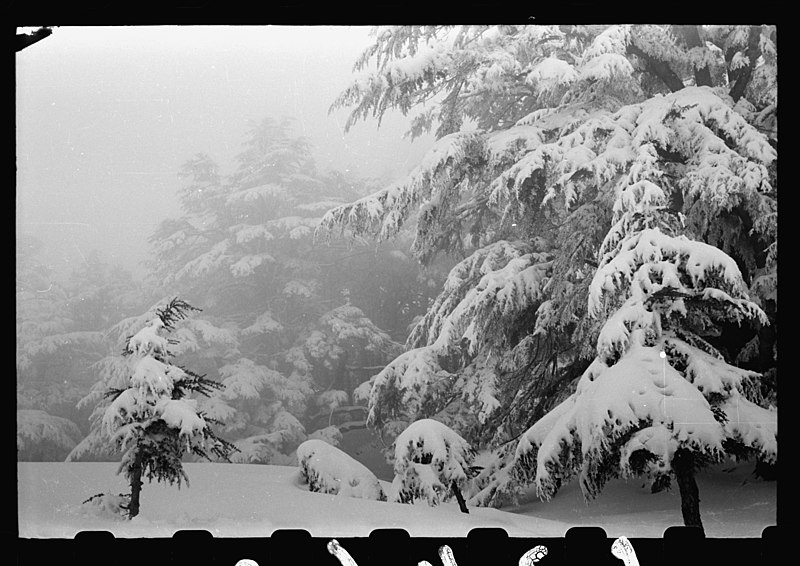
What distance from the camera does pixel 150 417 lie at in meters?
4.26

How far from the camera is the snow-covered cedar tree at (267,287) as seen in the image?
169 inches

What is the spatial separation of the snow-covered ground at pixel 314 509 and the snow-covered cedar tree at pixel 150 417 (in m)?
0.08

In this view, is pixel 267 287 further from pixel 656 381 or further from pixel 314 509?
pixel 656 381

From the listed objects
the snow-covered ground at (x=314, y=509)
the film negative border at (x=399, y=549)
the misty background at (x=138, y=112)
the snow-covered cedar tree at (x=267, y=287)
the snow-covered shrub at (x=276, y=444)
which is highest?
the misty background at (x=138, y=112)

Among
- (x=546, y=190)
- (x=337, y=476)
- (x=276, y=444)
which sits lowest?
(x=337, y=476)

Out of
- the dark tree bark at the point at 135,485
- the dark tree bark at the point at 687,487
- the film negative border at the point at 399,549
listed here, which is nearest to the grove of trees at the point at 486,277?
the dark tree bark at the point at 687,487

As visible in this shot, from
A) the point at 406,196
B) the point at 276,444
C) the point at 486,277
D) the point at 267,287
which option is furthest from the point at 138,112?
the point at 486,277

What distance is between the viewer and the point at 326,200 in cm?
439

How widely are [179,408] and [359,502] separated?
1.06 metres

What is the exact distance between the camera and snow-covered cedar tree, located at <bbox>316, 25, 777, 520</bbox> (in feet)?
14.0

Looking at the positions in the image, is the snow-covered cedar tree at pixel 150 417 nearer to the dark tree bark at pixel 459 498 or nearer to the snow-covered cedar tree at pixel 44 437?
the snow-covered cedar tree at pixel 44 437

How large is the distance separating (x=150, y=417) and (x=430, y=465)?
58.1 inches

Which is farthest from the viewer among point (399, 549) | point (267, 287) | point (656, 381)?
point (267, 287)
